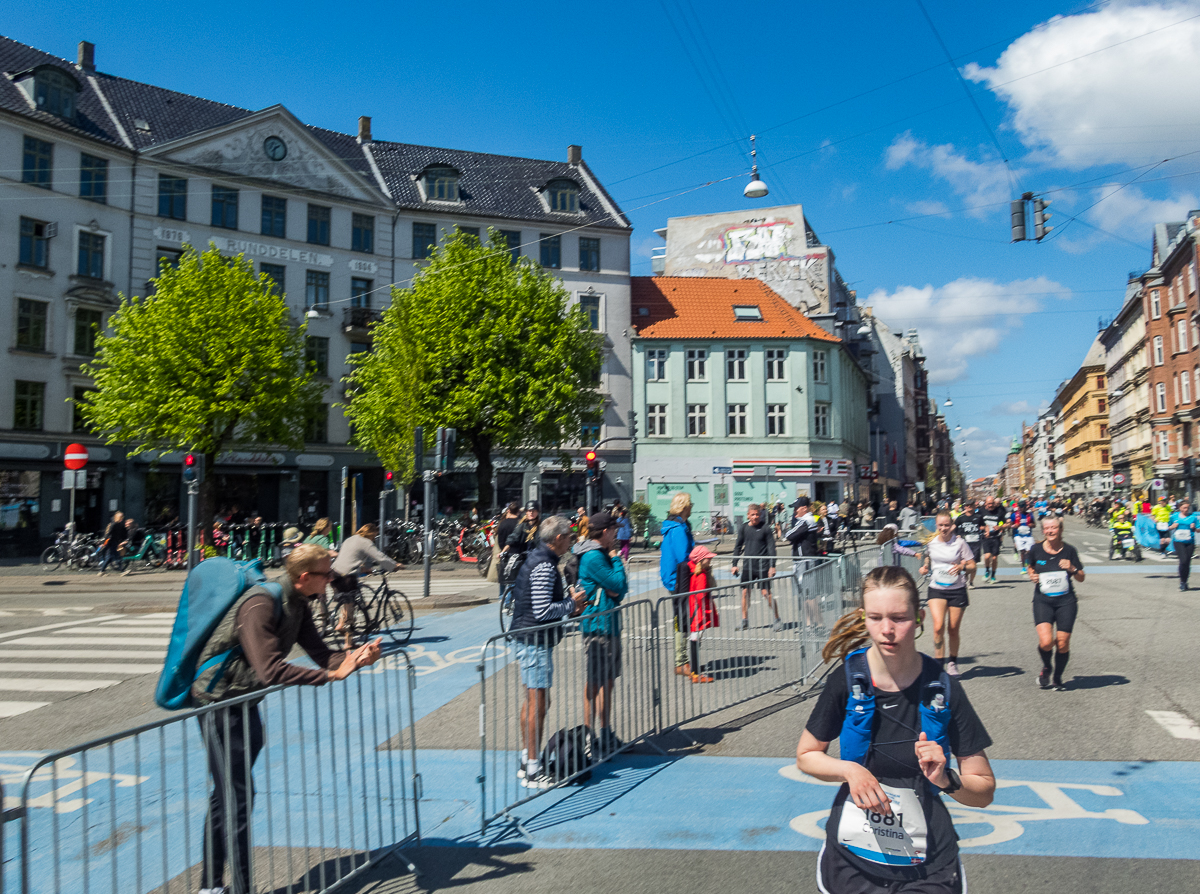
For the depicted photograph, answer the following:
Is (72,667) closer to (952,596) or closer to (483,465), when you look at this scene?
(952,596)

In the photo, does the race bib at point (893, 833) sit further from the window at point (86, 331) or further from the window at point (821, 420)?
the window at point (821, 420)

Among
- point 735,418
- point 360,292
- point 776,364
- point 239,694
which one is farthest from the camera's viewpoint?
point 776,364

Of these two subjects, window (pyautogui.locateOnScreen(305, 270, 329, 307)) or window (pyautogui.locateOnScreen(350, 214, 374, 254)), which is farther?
window (pyautogui.locateOnScreen(350, 214, 374, 254))

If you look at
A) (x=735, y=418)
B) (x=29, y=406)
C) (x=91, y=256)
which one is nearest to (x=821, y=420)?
(x=735, y=418)

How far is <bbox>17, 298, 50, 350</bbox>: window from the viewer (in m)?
31.1

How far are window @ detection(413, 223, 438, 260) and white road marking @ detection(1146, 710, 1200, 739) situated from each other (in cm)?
3878

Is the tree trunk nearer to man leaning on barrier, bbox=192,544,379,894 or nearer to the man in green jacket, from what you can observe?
the man in green jacket

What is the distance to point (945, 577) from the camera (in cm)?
933

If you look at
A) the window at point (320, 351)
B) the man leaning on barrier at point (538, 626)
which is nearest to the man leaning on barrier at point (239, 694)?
the man leaning on barrier at point (538, 626)

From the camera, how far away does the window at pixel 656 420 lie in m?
48.4

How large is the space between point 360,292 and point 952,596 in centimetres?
3562

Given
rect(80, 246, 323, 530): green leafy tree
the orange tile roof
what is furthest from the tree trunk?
the orange tile roof

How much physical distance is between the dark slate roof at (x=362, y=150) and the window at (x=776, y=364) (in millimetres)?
10953

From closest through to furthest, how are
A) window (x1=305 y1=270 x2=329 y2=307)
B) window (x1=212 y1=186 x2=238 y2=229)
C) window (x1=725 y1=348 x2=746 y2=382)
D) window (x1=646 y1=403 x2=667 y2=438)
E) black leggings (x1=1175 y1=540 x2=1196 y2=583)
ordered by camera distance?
black leggings (x1=1175 y1=540 x2=1196 y2=583) < window (x1=212 y1=186 x2=238 y2=229) < window (x1=305 y1=270 x2=329 y2=307) < window (x1=646 y1=403 x2=667 y2=438) < window (x1=725 y1=348 x2=746 y2=382)
